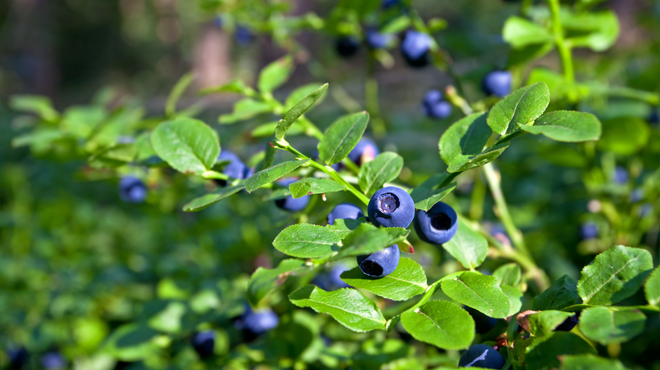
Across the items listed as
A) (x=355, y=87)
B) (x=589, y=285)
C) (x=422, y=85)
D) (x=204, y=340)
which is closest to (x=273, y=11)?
(x=204, y=340)

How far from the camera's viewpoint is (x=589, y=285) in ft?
1.86

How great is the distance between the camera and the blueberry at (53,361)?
170cm

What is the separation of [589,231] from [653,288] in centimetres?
110

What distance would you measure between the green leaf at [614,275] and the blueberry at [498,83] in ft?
2.27

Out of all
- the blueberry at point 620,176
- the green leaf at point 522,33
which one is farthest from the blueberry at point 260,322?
the blueberry at point 620,176

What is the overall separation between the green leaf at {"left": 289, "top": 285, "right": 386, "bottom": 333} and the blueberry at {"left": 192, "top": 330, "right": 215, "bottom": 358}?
2.27ft

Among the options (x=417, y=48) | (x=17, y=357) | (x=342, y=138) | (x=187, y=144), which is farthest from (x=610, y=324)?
(x=17, y=357)

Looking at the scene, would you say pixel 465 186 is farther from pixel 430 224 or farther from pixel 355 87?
pixel 355 87

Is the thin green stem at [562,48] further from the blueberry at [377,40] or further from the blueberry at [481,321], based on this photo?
the blueberry at [481,321]

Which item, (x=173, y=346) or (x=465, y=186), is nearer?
(x=173, y=346)

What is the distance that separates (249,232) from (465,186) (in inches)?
33.6

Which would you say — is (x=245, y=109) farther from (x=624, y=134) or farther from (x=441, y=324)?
(x=624, y=134)

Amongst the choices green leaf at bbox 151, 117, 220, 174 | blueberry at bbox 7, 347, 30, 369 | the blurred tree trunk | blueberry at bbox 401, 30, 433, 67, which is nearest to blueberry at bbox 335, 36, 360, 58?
blueberry at bbox 401, 30, 433, 67

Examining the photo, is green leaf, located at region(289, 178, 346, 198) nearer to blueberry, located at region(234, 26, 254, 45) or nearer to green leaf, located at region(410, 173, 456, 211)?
green leaf, located at region(410, 173, 456, 211)
